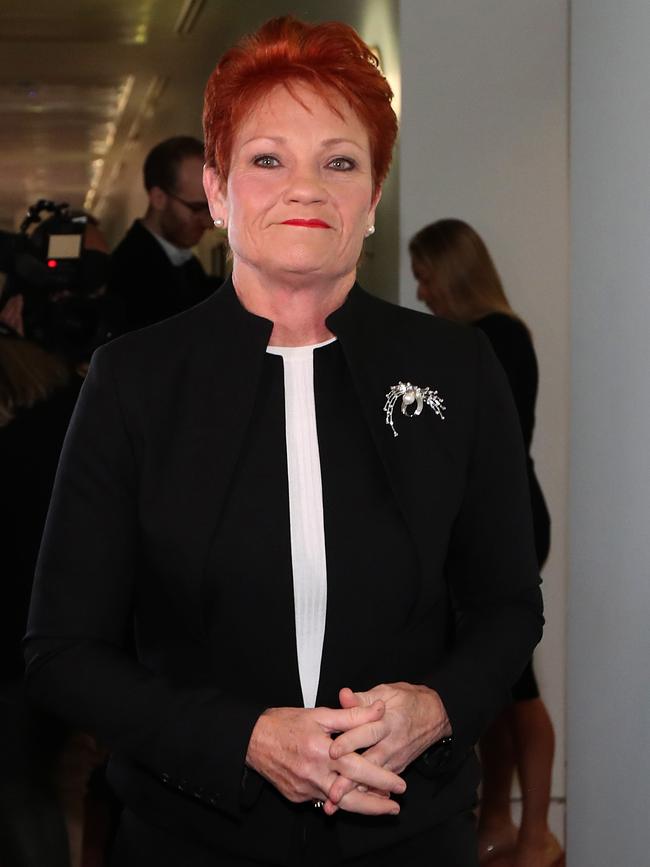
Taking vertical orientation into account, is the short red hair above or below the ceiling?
below

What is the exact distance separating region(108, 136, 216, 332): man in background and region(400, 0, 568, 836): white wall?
1.74 ft

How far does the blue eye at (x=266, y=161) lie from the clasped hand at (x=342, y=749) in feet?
1.69

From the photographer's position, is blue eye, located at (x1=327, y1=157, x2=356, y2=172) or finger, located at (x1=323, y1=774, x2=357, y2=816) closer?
finger, located at (x1=323, y1=774, x2=357, y2=816)

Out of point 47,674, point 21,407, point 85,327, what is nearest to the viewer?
point 47,674

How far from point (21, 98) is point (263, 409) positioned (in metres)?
2.20

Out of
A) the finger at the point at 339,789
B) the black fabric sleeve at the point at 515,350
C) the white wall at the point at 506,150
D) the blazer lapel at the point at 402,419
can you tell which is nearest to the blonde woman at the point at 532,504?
the black fabric sleeve at the point at 515,350

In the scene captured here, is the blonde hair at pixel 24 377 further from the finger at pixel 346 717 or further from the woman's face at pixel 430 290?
the finger at pixel 346 717

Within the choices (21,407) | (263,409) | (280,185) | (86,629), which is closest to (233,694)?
(86,629)

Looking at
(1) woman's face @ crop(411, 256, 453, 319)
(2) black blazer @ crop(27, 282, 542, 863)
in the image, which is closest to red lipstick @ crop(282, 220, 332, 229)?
(2) black blazer @ crop(27, 282, 542, 863)

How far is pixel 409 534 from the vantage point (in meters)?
1.32

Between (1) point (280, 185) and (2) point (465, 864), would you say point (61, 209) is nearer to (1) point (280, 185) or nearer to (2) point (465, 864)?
(1) point (280, 185)

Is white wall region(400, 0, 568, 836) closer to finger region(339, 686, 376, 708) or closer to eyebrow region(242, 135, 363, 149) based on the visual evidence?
eyebrow region(242, 135, 363, 149)

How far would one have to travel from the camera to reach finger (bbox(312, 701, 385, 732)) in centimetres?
122

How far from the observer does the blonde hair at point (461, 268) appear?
3.25 m
